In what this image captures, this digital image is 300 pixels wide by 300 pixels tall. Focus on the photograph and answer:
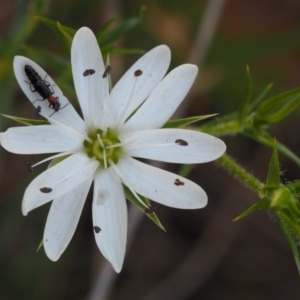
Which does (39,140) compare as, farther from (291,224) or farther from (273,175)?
(291,224)

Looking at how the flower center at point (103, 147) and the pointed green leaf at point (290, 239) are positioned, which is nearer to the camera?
the pointed green leaf at point (290, 239)

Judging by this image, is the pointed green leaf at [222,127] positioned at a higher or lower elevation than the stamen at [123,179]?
higher

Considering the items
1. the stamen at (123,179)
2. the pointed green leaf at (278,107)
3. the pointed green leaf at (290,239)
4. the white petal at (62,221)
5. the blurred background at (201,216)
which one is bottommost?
the blurred background at (201,216)

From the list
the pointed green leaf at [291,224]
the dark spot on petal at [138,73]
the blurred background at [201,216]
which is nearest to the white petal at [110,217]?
the dark spot on petal at [138,73]

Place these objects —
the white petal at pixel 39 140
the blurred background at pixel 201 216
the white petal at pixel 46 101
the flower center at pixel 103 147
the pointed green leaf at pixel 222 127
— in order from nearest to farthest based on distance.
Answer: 1. the white petal at pixel 39 140
2. the white petal at pixel 46 101
3. the flower center at pixel 103 147
4. the pointed green leaf at pixel 222 127
5. the blurred background at pixel 201 216

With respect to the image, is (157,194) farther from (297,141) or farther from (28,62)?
(297,141)

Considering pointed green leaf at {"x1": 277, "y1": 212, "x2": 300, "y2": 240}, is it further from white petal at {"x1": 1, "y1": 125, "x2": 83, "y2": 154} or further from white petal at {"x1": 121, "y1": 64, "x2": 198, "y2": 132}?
white petal at {"x1": 1, "y1": 125, "x2": 83, "y2": 154}

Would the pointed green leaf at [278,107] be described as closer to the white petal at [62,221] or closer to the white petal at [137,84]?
the white petal at [137,84]
